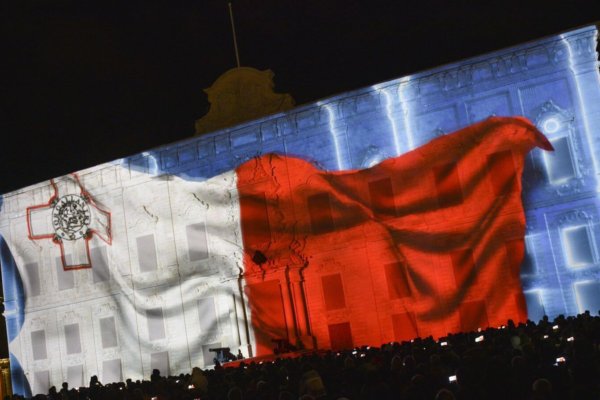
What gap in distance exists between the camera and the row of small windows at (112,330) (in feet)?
115

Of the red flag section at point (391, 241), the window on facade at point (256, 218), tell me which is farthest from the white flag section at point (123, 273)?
the red flag section at point (391, 241)

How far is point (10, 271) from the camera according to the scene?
41.7 m

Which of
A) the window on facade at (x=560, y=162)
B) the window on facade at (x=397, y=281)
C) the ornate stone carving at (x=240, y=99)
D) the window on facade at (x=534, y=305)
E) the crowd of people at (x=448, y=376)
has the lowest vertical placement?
the crowd of people at (x=448, y=376)

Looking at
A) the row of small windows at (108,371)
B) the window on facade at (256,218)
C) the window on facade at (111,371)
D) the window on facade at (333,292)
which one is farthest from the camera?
the window on facade at (111,371)

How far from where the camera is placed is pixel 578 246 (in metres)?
28.3

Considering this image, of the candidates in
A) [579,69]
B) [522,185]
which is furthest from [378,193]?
[579,69]

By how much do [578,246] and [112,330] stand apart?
20971 millimetres

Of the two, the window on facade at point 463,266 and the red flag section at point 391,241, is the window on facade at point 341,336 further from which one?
the window on facade at point 463,266

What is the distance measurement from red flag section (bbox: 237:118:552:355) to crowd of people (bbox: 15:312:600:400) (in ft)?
31.1

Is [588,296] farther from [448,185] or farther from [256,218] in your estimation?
[256,218]

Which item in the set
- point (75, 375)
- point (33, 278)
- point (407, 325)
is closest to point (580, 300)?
point (407, 325)

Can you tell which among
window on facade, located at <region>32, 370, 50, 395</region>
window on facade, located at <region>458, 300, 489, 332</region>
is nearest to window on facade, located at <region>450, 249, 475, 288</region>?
window on facade, located at <region>458, 300, 489, 332</region>

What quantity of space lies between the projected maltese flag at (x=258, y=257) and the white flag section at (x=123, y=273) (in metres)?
0.07

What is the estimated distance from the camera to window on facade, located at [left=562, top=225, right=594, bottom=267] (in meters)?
28.2
